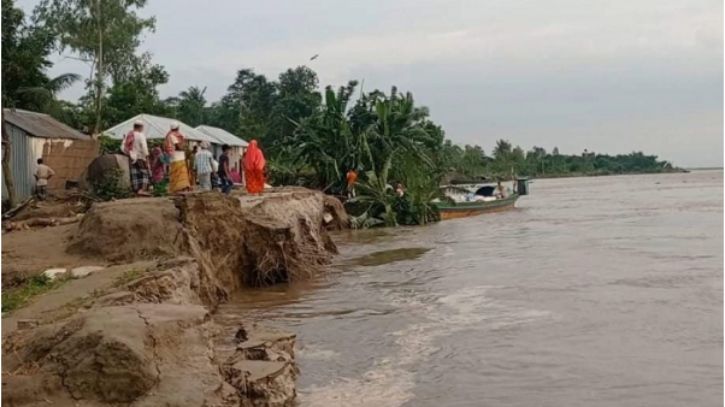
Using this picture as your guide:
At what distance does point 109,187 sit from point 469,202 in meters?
20.9

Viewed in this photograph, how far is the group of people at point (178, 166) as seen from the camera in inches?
551

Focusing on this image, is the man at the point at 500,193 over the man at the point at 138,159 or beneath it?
beneath

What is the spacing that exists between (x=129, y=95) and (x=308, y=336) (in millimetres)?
26767

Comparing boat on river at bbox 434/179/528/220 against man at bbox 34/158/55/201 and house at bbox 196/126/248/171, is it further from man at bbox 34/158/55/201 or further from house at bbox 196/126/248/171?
man at bbox 34/158/55/201

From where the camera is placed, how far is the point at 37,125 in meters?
18.5

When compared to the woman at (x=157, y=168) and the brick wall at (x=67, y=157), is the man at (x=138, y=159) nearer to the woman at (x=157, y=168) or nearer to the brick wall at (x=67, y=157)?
the woman at (x=157, y=168)

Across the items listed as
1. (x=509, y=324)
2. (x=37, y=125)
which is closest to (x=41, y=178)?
(x=37, y=125)

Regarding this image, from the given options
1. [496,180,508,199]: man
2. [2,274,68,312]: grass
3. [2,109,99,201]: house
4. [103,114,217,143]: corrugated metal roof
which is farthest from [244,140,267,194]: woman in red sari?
[496,180,508,199]: man

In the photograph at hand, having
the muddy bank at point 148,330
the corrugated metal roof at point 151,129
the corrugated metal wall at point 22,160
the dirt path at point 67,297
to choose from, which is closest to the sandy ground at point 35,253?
the muddy bank at point 148,330

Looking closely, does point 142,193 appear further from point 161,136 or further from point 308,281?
point 161,136

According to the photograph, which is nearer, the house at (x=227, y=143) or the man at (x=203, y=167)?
the man at (x=203, y=167)

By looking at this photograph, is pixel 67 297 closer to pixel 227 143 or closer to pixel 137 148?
pixel 137 148

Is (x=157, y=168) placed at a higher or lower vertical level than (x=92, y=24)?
lower

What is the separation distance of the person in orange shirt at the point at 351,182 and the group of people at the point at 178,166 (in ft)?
34.1
